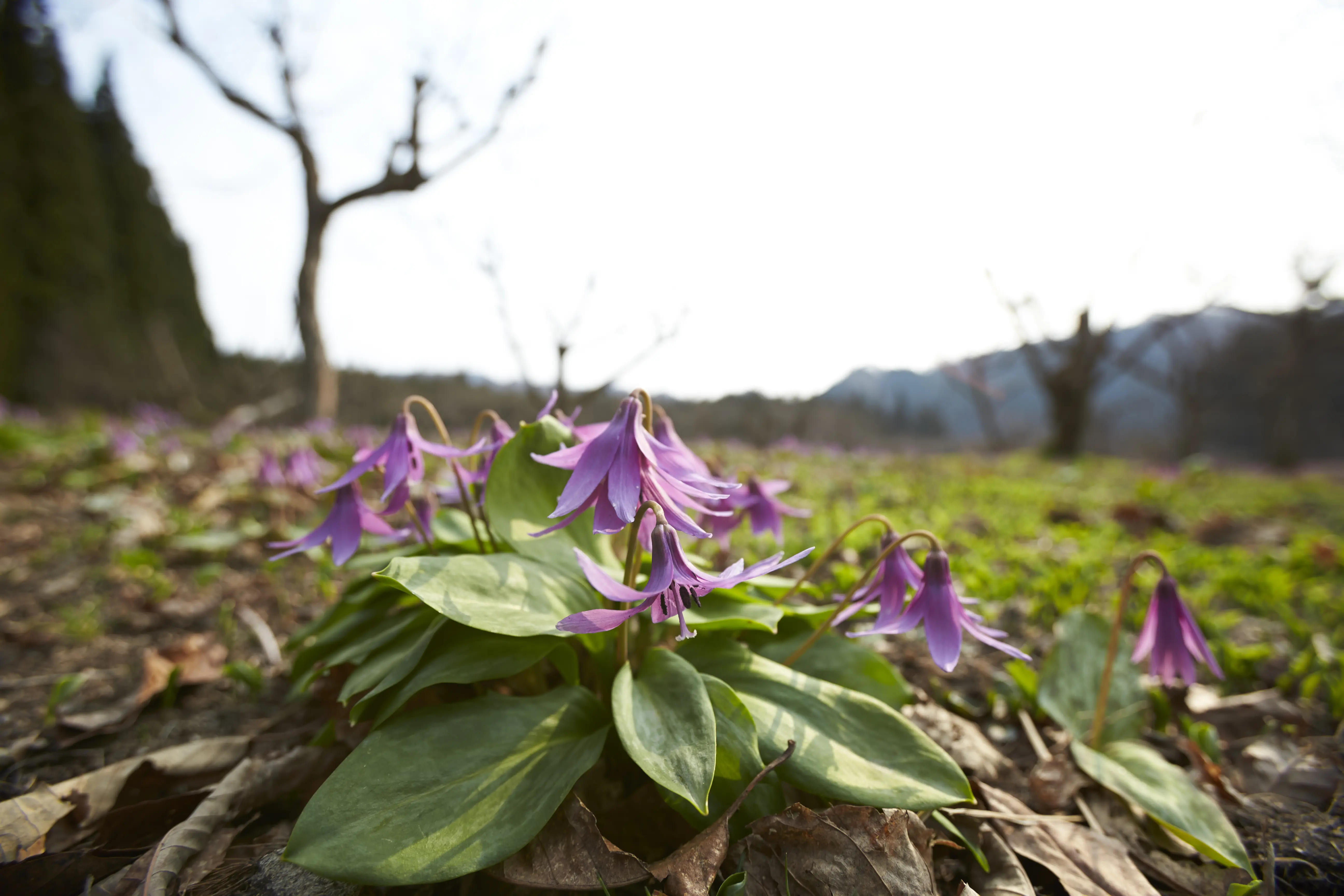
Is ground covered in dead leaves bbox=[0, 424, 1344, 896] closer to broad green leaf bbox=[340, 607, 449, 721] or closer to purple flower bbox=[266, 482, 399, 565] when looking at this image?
broad green leaf bbox=[340, 607, 449, 721]

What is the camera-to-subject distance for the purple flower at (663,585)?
869 millimetres

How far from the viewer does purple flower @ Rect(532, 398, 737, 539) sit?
3.25 feet

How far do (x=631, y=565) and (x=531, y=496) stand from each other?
34cm

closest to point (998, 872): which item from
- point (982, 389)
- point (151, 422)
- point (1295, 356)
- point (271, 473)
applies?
point (271, 473)

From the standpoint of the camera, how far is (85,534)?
11.3 feet

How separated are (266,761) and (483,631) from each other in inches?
22.7

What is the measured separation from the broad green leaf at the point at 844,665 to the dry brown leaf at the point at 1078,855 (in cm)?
24

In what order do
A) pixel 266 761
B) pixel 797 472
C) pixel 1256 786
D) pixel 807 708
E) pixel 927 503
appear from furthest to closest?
pixel 797 472 → pixel 927 503 → pixel 1256 786 → pixel 266 761 → pixel 807 708

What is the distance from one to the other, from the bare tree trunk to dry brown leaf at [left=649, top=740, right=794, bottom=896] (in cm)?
990

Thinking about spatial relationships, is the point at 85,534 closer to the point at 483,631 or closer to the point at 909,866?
the point at 483,631

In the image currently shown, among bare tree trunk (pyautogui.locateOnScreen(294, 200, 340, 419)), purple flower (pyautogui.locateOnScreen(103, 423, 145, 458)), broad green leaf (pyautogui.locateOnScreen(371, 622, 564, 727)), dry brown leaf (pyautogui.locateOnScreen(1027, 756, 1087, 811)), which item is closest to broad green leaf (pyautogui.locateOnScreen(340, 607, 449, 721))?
broad green leaf (pyautogui.locateOnScreen(371, 622, 564, 727))

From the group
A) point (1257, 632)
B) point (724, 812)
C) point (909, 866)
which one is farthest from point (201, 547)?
point (1257, 632)

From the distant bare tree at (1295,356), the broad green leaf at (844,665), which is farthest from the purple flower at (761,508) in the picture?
the distant bare tree at (1295,356)

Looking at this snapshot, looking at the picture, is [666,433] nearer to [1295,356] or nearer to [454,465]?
[454,465]
